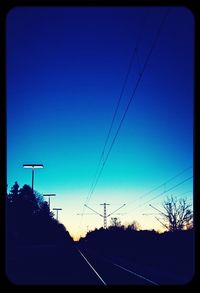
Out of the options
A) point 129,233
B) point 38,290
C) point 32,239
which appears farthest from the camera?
point 32,239

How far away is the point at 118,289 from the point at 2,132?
173 cm

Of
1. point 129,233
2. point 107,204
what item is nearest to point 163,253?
point 129,233

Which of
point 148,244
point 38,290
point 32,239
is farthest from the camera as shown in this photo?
point 32,239

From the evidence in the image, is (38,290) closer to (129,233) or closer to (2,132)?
(2,132)

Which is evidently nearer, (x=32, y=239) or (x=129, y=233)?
(x=129, y=233)

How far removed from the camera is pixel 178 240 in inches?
1216

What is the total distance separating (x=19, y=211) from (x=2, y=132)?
49.9 meters
